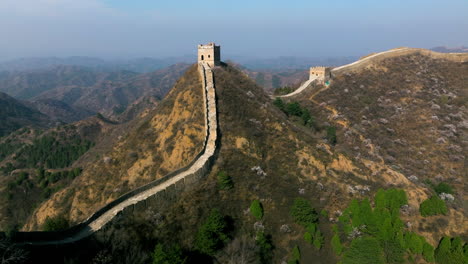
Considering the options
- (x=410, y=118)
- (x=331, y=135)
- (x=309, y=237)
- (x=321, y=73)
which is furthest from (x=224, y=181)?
(x=321, y=73)

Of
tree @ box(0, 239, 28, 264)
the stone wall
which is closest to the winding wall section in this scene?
tree @ box(0, 239, 28, 264)

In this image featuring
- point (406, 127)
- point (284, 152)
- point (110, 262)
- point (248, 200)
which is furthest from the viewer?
point (406, 127)

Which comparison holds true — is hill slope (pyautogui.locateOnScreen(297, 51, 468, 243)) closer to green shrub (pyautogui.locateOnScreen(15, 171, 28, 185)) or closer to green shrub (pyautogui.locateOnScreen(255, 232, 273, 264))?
green shrub (pyautogui.locateOnScreen(255, 232, 273, 264))

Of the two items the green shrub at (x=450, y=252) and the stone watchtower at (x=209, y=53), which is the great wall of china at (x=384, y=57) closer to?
the stone watchtower at (x=209, y=53)

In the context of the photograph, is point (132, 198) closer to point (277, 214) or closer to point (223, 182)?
point (223, 182)

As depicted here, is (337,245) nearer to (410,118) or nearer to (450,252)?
(450,252)

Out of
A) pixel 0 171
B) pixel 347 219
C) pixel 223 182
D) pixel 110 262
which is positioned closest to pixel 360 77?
pixel 347 219

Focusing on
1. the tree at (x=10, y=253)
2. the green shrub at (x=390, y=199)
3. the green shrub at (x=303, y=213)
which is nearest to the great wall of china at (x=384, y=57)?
the green shrub at (x=390, y=199)
